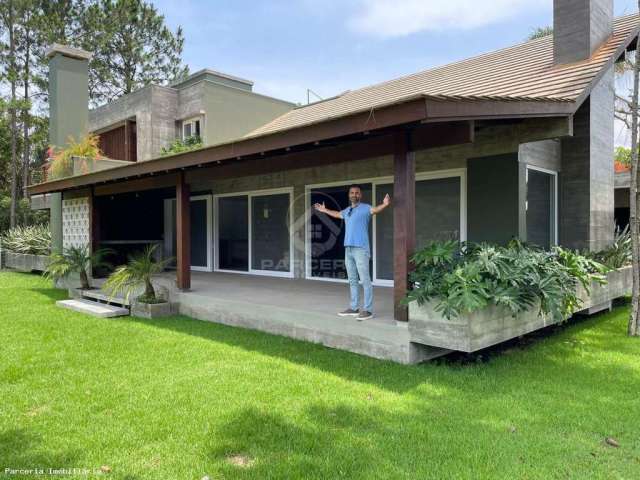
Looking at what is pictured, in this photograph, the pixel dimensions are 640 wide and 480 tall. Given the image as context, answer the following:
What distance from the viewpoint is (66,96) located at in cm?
1376

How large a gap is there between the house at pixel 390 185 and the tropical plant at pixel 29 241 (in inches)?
123

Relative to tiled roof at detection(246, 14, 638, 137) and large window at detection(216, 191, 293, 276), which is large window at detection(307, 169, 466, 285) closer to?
large window at detection(216, 191, 293, 276)

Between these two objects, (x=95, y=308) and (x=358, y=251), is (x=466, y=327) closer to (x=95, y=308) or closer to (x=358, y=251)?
(x=358, y=251)

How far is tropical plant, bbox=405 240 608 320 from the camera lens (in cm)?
430

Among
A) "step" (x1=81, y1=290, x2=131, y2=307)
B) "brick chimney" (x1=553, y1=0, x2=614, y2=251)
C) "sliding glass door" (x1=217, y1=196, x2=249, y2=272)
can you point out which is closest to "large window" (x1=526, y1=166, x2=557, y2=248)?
"brick chimney" (x1=553, y1=0, x2=614, y2=251)

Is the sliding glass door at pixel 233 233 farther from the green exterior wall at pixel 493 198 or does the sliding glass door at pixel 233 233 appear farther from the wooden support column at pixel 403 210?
the wooden support column at pixel 403 210

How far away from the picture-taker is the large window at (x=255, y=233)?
10164 millimetres

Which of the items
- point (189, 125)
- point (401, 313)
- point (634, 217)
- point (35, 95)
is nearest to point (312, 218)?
point (401, 313)

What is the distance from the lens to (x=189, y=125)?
1598 centimetres

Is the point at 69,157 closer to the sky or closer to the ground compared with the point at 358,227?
closer to the sky

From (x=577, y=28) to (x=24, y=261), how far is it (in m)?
16.7

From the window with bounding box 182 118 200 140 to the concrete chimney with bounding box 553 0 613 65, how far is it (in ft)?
37.4

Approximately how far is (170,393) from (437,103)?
136 inches

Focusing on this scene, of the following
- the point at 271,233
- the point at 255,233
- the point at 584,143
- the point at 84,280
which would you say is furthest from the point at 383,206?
the point at 84,280
